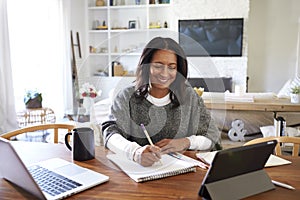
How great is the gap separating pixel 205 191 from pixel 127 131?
0.48 m

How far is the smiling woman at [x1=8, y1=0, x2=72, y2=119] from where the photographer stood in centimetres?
424

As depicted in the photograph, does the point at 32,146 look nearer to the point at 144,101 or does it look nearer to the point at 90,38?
the point at 144,101

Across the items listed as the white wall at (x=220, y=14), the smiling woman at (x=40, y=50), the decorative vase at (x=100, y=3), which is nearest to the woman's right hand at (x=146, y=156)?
the smiling woman at (x=40, y=50)

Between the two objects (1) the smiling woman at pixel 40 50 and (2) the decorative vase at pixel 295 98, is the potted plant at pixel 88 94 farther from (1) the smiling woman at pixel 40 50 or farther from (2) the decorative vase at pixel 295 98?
(1) the smiling woman at pixel 40 50

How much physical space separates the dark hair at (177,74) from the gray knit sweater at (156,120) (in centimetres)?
3

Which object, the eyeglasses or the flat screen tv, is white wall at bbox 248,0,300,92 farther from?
the eyeglasses

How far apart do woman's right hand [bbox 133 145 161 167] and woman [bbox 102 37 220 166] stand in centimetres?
9

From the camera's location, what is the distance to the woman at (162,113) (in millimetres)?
1194

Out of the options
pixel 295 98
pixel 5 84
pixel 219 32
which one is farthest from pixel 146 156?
pixel 219 32

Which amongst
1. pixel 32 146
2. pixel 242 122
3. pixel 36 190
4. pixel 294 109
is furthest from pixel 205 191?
pixel 294 109

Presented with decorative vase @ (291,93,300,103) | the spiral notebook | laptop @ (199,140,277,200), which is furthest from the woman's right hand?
decorative vase @ (291,93,300,103)

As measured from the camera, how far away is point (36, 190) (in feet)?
2.74

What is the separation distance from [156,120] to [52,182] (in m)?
0.46

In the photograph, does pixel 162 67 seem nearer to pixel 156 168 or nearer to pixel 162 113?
pixel 162 113
